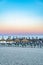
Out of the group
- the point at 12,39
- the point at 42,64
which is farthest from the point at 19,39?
the point at 42,64

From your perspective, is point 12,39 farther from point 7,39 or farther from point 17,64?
point 17,64

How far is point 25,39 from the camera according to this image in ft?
118

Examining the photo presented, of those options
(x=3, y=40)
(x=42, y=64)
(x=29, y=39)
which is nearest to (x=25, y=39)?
(x=29, y=39)

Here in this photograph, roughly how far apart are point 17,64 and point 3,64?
586 millimetres

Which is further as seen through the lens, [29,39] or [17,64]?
[29,39]

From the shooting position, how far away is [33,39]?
38562 mm

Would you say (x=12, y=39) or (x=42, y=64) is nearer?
(x=42, y=64)

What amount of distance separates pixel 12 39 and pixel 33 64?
105 feet

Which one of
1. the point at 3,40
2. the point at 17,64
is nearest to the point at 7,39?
the point at 3,40

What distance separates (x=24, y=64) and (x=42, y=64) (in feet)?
2.49

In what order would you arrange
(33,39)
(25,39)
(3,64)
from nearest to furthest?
(3,64)
(25,39)
(33,39)

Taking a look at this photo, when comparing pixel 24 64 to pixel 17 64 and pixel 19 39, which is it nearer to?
pixel 17 64

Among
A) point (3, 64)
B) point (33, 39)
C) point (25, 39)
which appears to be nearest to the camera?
point (3, 64)

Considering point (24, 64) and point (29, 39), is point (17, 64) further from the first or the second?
point (29, 39)
